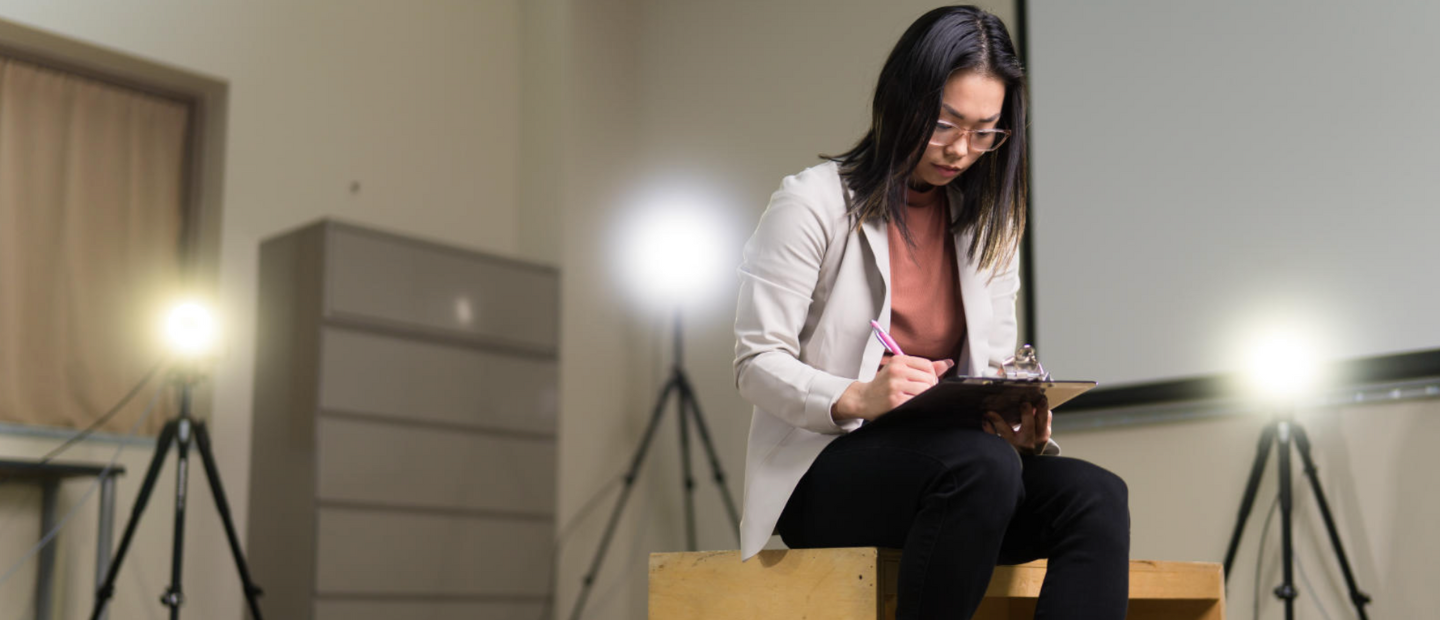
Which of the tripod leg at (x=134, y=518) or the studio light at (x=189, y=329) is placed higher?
the studio light at (x=189, y=329)

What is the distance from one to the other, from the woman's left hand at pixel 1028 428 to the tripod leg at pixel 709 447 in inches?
109

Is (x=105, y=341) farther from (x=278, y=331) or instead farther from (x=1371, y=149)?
(x=1371, y=149)

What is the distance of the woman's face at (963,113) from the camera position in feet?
5.34

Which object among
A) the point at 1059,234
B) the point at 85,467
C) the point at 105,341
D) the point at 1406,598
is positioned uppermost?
the point at 1059,234

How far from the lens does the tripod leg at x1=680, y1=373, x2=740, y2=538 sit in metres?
4.43

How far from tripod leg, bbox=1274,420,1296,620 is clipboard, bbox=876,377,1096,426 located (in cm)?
163

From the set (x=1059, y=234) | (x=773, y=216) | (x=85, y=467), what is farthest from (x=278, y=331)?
(x=773, y=216)

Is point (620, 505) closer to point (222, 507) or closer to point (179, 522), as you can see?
point (222, 507)

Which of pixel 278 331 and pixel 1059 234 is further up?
pixel 1059 234

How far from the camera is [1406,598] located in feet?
9.54

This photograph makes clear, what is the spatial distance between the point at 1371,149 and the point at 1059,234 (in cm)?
86

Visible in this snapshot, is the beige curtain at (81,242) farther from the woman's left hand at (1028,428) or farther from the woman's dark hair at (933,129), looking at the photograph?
the woman's left hand at (1028,428)

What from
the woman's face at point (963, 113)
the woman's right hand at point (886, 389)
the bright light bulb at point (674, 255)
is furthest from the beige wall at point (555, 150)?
the woman's right hand at point (886, 389)

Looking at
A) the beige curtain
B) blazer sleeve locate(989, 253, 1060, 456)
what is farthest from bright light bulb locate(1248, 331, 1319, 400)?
the beige curtain
